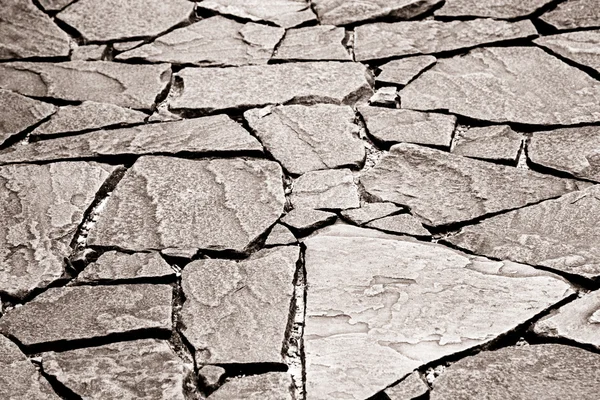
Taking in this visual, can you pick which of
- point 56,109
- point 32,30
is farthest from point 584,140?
point 32,30

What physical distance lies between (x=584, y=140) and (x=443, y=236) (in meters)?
0.84

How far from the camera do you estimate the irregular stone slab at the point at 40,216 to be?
3.00 metres

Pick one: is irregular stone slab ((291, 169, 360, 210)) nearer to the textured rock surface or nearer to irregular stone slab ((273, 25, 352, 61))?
the textured rock surface

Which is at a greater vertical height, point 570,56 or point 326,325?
point 570,56

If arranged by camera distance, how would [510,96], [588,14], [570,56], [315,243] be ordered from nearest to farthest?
[315,243], [510,96], [570,56], [588,14]

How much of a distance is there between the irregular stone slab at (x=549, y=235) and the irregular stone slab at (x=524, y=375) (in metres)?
0.38

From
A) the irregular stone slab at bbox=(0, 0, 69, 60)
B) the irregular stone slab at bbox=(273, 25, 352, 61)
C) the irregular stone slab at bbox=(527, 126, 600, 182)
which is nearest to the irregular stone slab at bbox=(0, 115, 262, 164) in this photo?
the irregular stone slab at bbox=(273, 25, 352, 61)

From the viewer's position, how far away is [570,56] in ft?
13.3

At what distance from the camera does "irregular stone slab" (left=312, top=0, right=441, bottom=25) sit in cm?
452

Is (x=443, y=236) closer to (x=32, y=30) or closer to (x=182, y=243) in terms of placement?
(x=182, y=243)

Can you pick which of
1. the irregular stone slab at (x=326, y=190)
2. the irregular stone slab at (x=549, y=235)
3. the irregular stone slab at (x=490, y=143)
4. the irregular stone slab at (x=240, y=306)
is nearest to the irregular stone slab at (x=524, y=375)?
the irregular stone slab at (x=549, y=235)

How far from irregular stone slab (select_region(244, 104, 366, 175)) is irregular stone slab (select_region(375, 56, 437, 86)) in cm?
30

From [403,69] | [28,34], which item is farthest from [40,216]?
[403,69]

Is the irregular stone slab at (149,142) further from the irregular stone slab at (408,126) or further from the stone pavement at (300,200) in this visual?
the irregular stone slab at (408,126)
